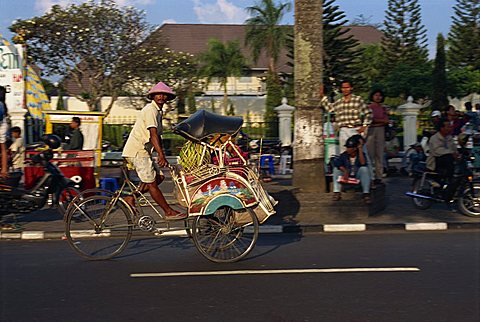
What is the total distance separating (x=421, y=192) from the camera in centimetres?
1234

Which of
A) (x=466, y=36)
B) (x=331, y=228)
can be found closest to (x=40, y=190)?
(x=331, y=228)

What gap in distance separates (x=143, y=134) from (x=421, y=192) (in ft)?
20.4

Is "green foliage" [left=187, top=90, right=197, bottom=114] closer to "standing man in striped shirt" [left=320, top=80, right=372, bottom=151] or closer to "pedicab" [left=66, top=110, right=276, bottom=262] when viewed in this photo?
"standing man in striped shirt" [left=320, top=80, right=372, bottom=151]

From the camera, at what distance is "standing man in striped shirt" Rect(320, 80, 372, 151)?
38.1 ft

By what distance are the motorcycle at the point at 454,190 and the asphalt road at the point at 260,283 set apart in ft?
7.39

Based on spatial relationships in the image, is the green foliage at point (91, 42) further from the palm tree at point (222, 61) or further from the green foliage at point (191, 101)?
the palm tree at point (222, 61)

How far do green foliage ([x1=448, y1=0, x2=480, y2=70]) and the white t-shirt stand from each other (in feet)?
149

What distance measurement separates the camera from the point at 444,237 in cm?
979

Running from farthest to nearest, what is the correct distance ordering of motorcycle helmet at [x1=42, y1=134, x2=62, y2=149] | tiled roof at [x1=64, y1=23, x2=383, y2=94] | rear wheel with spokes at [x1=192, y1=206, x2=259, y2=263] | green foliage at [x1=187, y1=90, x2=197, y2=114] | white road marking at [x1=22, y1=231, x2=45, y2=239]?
1. tiled roof at [x1=64, y1=23, x2=383, y2=94]
2. green foliage at [x1=187, y1=90, x2=197, y2=114]
3. motorcycle helmet at [x1=42, y1=134, x2=62, y2=149]
4. white road marking at [x1=22, y1=231, x2=45, y2=239]
5. rear wheel with spokes at [x1=192, y1=206, x2=259, y2=263]

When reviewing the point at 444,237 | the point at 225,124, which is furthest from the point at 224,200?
the point at 444,237

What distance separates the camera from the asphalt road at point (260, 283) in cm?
587

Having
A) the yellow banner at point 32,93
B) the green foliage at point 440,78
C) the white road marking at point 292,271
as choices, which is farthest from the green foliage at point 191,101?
the white road marking at point 292,271

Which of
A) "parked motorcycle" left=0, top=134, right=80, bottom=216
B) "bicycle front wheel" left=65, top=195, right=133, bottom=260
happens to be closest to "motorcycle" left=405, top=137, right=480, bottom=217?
"bicycle front wheel" left=65, top=195, right=133, bottom=260

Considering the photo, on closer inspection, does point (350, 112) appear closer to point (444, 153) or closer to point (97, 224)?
point (444, 153)
